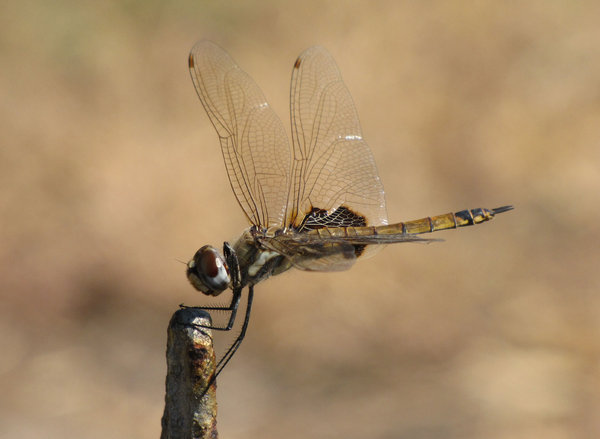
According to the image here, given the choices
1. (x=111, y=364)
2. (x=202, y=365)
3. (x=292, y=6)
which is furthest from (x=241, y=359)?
(x=202, y=365)

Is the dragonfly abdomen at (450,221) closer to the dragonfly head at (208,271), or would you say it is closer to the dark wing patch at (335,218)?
the dark wing patch at (335,218)

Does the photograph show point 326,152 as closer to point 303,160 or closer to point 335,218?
point 303,160

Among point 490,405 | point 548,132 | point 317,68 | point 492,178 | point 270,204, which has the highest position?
point 548,132

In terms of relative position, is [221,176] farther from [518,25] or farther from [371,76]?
[518,25]

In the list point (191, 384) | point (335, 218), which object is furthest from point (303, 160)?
point (191, 384)

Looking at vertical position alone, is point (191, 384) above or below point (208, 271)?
below

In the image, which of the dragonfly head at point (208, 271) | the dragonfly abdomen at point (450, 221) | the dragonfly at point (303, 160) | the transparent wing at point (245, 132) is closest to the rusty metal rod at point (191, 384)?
the dragonfly head at point (208, 271)

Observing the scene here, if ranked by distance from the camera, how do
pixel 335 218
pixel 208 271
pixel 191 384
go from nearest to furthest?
pixel 191 384
pixel 208 271
pixel 335 218
